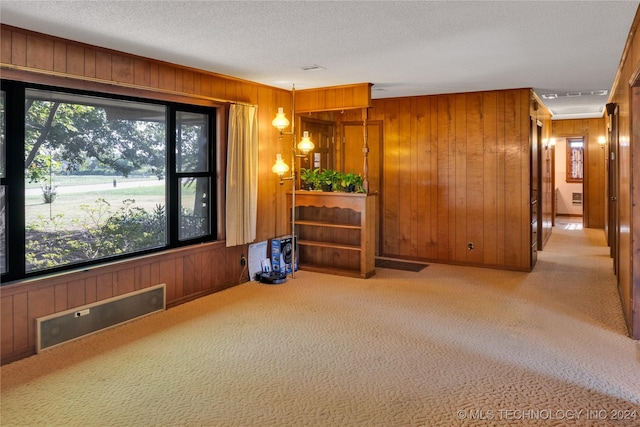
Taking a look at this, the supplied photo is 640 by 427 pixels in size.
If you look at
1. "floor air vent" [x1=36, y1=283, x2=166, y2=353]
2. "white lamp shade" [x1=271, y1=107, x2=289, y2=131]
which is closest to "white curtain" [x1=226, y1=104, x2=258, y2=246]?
"white lamp shade" [x1=271, y1=107, x2=289, y2=131]

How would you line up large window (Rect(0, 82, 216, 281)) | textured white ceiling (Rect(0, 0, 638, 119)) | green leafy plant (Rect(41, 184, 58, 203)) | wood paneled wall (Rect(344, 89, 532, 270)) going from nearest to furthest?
textured white ceiling (Rect(0, 0, 638, 119)), large window (Rect(0, 82, 216, 281)), green leafy plant (Rect(41, 184, 58, 203)), wood paneled wall (Rect(344, 89, 532, 270))

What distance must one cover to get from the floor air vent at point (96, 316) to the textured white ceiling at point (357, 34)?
211 cm

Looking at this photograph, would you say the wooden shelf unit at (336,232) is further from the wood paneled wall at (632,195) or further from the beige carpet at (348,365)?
the wood paneled wall at (632,195)

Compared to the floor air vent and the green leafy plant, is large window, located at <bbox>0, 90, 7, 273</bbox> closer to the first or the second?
the green leafy plant

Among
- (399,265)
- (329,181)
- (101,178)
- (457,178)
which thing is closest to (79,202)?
(101,178)

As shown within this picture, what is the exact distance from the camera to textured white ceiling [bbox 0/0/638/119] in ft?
9.54

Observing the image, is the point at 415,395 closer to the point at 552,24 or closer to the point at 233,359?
the point at 233,359

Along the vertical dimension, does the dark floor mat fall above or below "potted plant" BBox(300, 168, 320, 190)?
below

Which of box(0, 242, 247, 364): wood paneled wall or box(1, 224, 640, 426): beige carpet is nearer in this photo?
box(1, 224, 640, 426): beige carpet

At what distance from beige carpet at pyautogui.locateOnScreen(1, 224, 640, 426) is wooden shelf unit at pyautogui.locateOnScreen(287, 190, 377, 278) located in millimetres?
928

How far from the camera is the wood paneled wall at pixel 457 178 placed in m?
6.07

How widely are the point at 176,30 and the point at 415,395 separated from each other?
2950 mm

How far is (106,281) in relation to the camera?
13.0ft

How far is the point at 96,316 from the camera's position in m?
3.87
